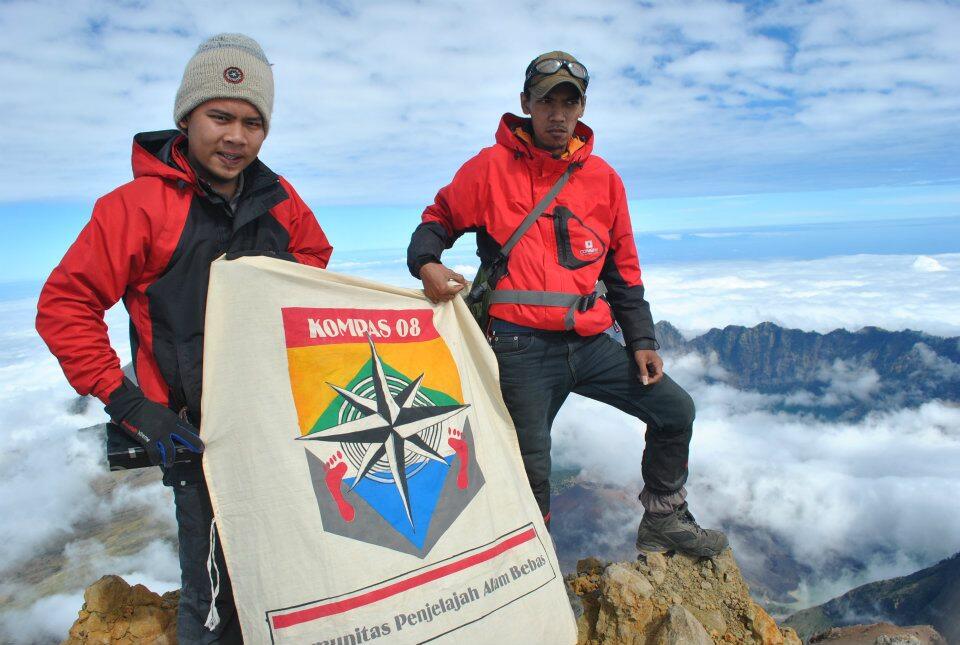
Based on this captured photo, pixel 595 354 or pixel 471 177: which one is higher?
pixel 471 177

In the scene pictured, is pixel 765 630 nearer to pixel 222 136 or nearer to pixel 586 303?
pixel 586 303

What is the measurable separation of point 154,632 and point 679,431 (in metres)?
4.57

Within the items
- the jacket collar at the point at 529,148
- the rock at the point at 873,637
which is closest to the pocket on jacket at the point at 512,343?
the jacket collar at the point at 529,148

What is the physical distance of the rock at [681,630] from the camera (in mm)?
4547

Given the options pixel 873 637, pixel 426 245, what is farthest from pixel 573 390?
pixel 873 637

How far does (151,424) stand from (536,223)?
279cm

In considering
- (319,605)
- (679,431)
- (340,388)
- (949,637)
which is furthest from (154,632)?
(949,637)

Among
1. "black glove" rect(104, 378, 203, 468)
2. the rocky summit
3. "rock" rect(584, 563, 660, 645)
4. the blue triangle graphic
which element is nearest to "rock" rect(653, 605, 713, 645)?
the rocky summit

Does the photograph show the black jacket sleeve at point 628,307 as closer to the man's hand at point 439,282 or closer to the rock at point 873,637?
the man's hand at point 439,282

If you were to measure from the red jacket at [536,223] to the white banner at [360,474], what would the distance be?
54 centimetres

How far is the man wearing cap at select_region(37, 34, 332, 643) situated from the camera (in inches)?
118

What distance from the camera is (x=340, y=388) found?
357 cm

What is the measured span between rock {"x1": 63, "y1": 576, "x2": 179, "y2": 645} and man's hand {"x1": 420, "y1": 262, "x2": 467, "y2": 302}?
11.3 ft

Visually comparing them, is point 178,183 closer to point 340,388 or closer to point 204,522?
point 340,388
